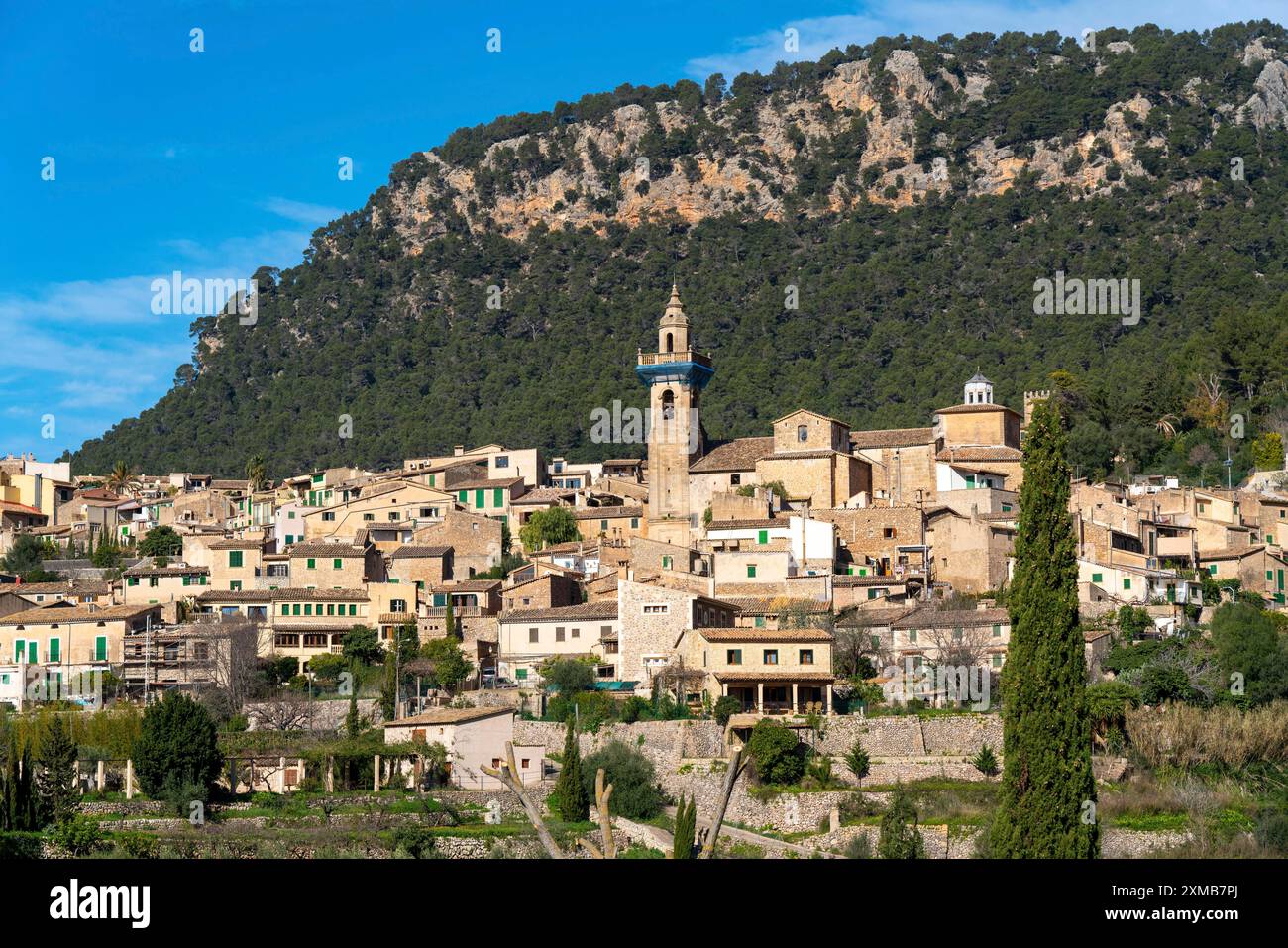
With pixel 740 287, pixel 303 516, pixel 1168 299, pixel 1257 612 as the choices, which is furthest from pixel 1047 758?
pixel 740 287

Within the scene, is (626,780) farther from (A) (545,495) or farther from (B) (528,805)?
(A) (545,495)

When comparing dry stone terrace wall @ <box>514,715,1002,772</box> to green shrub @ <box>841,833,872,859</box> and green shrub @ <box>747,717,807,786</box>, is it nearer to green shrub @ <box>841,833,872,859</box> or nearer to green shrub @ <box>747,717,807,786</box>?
green shrub @ <box>747,717,807,786</box>

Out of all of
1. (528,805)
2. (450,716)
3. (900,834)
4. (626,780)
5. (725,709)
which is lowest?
(900,834)

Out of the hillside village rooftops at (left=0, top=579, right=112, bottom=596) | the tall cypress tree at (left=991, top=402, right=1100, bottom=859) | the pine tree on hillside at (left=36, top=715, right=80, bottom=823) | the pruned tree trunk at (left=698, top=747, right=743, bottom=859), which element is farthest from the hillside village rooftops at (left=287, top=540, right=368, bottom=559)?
the tall cypress tree at (left=991, top=402, right=1100, bottom=859)

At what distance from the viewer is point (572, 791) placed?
40.2m

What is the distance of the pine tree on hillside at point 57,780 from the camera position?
38.9 metres

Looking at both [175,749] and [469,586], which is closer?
[175,749]

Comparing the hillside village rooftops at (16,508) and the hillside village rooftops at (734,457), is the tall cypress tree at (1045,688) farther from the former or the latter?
the hillside village rooftops at (16,508)

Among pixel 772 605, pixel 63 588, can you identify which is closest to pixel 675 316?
pixel 772 605

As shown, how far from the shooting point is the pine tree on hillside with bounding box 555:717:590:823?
131 feet

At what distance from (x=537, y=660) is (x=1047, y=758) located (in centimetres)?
2245

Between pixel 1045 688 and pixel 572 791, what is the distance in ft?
42.5

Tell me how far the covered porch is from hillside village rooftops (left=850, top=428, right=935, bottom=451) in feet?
68.3

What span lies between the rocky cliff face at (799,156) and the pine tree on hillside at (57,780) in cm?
9691
